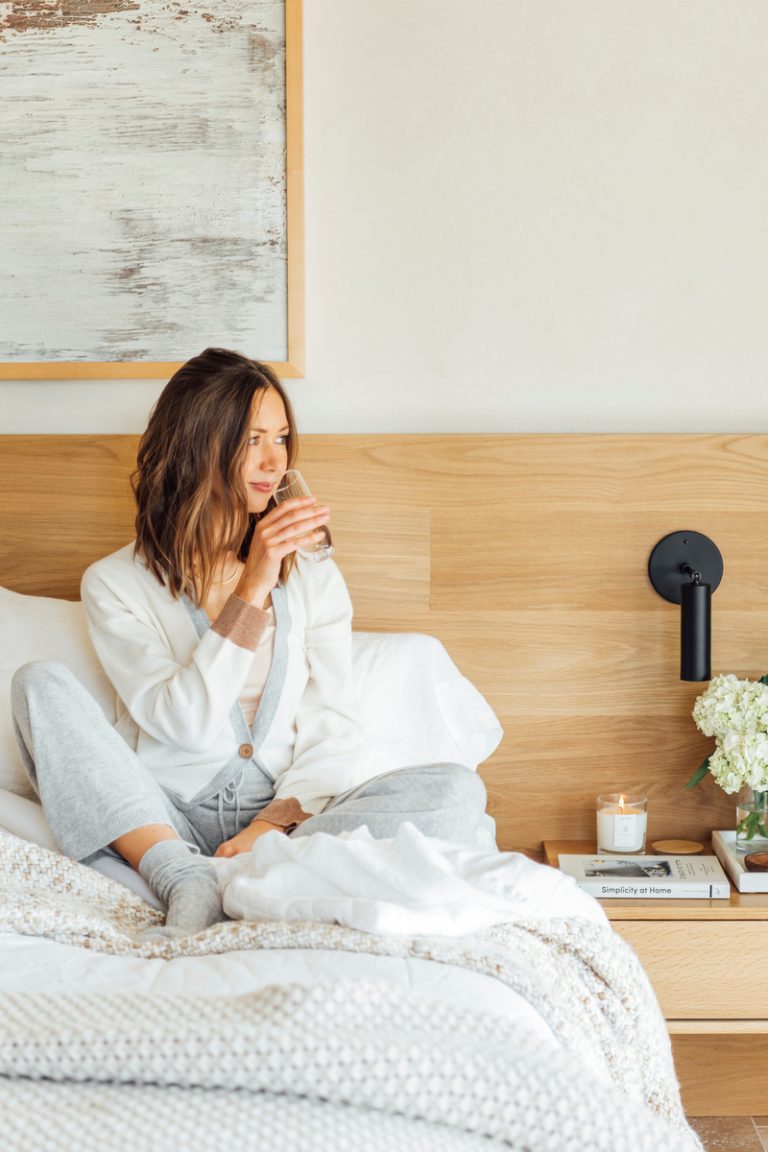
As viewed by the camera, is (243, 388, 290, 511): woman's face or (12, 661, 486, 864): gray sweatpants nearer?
(12, 661, 486, 864): gray sweatpants

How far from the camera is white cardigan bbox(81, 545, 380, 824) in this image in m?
1.68

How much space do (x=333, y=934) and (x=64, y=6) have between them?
1.80m

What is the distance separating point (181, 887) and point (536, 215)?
1347mm

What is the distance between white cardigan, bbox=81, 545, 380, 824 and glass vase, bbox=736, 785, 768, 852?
62cm

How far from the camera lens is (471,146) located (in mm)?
2049

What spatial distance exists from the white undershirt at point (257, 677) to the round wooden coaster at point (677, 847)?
741 millimetres

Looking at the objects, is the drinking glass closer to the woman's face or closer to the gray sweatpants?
the woman's face

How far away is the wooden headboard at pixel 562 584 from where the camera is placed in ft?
6.64

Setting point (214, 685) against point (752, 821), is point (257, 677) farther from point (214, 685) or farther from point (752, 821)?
point (752, 821)

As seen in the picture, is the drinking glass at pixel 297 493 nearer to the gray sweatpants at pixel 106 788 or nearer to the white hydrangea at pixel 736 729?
the gray sweatpants at pixel 106 788

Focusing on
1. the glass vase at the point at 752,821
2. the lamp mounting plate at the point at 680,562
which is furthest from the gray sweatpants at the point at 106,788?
the lamp mounting plate at the point at 680,562

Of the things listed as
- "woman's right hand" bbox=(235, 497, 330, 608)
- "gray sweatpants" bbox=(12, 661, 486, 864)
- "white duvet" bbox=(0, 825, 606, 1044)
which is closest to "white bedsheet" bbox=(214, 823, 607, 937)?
"white duvet" bbox=(0, 825, 606, 1044)

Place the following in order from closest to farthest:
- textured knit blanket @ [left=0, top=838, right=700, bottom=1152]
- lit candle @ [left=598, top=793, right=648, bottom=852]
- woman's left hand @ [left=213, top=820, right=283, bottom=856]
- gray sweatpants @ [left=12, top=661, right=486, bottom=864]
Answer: textured knit blanket @ [left=0, top=838, right=700, bottom=1152] < gray sweatpants @ [left=12, top=661, right=486, bottom=864] < woman's left hand @ [left=213, top=820, right=283, bottom=856] < lit candle @ [left=598, top=793, right=648, bottom=852]

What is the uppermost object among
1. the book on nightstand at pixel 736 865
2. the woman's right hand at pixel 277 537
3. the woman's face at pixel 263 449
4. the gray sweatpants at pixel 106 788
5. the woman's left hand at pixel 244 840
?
the woman's face at pixel 263 449
